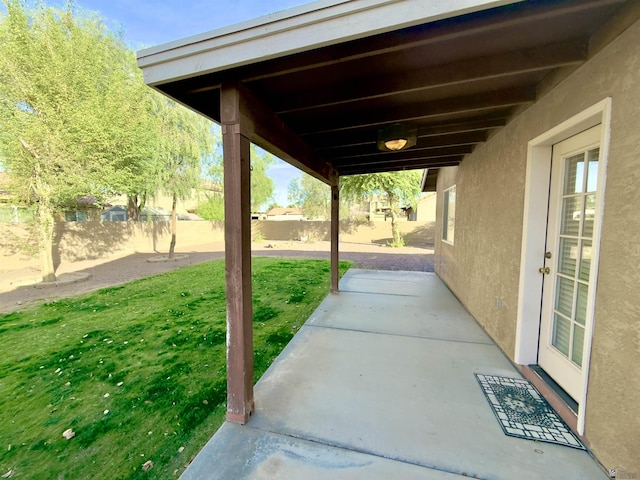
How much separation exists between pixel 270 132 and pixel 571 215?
2523 millimetres

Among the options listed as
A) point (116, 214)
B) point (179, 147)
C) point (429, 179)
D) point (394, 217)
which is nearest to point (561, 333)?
point (429, 179)

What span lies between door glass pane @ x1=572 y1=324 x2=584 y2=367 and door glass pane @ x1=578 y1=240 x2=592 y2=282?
0.38 m

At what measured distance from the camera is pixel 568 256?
2.16 metres

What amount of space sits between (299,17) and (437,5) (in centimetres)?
67

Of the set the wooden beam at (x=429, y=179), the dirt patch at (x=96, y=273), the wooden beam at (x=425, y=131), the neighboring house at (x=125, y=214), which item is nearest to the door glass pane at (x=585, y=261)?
the wooden beam at (x=425, y=131)

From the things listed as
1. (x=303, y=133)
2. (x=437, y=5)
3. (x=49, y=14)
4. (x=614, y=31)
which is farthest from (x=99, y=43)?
(x=614, y=31)

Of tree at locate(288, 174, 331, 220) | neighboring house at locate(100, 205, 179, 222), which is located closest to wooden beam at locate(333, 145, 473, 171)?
neighboring house at locate(100, 205, 179, 222)

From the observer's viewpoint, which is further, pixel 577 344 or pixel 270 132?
pixel 270 132

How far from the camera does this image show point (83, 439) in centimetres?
185

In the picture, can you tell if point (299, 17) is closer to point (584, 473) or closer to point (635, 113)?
point (635, 113)

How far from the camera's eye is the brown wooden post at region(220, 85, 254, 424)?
181cm

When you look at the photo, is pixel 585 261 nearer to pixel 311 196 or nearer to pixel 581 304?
pixel 581 304

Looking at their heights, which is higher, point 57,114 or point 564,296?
point 57,114

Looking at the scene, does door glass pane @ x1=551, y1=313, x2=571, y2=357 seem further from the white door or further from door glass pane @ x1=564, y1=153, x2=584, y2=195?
door glass pane @ x1=564, y1=153, x2=584, y2=195
